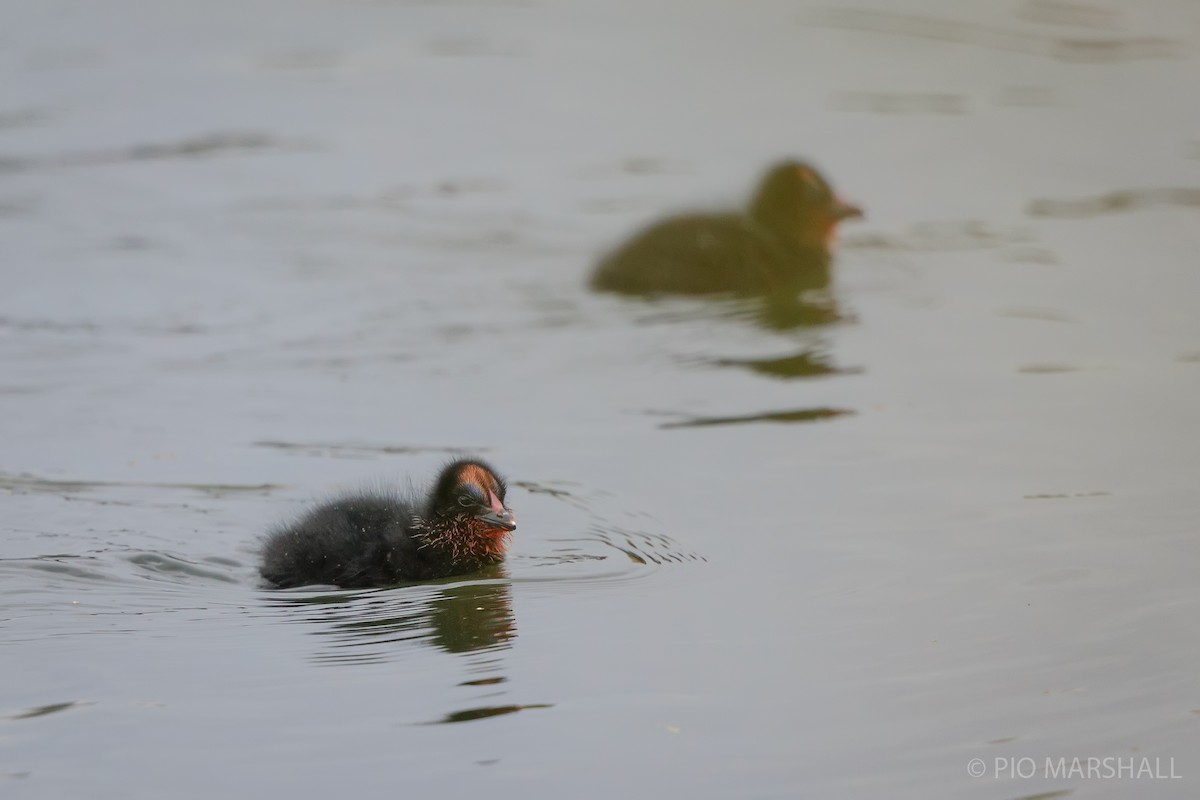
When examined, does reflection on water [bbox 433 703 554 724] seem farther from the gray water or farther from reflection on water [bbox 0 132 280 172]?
reflection on water [bbox 0 132 280 172]

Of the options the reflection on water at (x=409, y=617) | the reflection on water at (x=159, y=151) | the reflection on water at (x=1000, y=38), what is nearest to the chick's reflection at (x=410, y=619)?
the reflection on water at (x=409, y=617)

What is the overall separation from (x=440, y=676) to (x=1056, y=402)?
12.2 ft

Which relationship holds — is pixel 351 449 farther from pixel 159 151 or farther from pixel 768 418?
pixel 159 151

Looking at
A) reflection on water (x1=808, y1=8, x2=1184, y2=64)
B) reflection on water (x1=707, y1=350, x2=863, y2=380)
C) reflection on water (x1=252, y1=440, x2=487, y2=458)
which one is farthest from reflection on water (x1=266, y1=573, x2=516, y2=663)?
reflection on water (x1=808, y1=8, x2=1184, y2=64)

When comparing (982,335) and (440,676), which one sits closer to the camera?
(440,676)

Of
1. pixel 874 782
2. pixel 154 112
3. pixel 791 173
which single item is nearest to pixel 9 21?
pixel 154 112

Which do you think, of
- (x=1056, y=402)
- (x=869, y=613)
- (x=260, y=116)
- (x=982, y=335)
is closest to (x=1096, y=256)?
(x=982, y=335)

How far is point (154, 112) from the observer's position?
522 inches

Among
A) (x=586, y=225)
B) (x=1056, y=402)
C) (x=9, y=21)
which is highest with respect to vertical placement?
(x=9, y=21)

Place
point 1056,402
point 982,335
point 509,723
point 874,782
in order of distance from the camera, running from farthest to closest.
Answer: point 982,335 < point 1056,402 < point 509,723 < point 874,782

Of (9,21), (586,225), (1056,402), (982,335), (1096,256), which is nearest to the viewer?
(1056,402)

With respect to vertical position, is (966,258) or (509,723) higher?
(966,258)

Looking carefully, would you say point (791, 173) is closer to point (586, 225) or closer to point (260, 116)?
point (586, 225)

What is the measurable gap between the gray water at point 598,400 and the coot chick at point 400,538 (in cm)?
11
